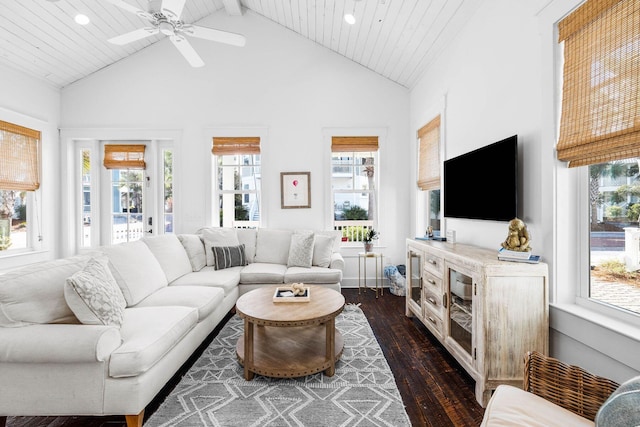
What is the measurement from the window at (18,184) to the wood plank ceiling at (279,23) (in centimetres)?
84

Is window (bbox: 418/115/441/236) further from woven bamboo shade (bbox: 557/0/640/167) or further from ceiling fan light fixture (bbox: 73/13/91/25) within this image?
ceiling fan light fixture (bbox: 73/13/91/25)

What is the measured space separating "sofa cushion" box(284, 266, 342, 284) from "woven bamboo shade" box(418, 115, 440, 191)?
165 cm

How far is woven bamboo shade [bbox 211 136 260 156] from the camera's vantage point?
4.61 metres

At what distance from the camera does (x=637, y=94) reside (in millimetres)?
1416

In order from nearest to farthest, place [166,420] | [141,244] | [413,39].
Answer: [166,420] → [141,244] → [413,39]

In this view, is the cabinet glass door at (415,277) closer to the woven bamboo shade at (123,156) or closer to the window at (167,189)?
the window at (167,189)

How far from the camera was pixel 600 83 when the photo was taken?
1.60 metres

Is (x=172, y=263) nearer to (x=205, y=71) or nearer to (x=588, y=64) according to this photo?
(x=205, y=71)

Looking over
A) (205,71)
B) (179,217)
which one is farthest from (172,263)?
(205,71)

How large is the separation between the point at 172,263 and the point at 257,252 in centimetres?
120

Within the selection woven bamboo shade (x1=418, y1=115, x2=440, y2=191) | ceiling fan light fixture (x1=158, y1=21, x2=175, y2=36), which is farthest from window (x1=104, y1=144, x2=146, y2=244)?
woven bamboo shade (x1=418, y1=115, x2=440, y2=191)

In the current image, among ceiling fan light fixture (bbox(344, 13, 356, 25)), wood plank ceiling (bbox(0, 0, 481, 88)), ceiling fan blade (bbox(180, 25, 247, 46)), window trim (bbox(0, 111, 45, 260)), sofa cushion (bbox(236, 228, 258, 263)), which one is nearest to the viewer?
ceiling fan blade (bbox(180, 25, 247, 46))

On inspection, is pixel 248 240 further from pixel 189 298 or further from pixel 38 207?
pixel 38 207

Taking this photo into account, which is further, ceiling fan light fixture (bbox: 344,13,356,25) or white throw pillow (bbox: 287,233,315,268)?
white throw pillow (bbox: 287,233,315,268)
